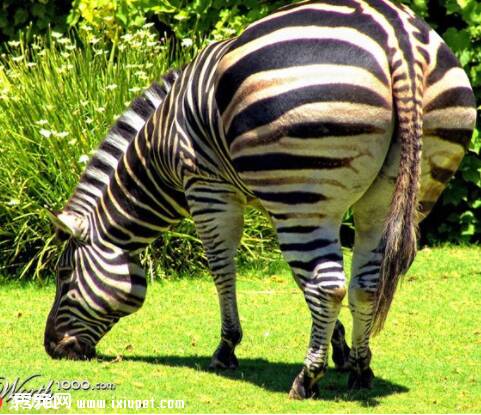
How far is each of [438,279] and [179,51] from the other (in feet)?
12.2

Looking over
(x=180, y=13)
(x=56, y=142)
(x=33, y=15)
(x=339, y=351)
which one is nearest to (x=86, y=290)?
(x=339, y=351)

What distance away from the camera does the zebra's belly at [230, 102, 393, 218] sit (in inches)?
244

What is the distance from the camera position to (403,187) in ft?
20.6

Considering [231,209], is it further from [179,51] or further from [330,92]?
[179,51]

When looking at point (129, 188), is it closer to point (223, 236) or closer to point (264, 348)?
point (223, 236)

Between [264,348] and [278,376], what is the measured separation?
981 mm

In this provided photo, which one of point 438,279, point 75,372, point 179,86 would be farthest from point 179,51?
point 75,372

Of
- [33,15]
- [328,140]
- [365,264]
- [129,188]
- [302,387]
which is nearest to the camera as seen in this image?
[328,140]

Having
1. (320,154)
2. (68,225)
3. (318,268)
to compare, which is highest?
(320,154)

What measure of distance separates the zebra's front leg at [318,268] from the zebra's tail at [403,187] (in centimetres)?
26

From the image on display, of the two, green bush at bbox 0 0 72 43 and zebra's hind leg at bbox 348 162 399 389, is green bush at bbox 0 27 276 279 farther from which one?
zebra's hind leg at bbox 348 162 399 389

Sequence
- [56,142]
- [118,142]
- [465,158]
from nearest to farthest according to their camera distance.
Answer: [118,142] → [56,142] → [465,158]

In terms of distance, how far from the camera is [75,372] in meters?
7.33

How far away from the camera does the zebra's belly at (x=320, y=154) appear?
20.4ft
